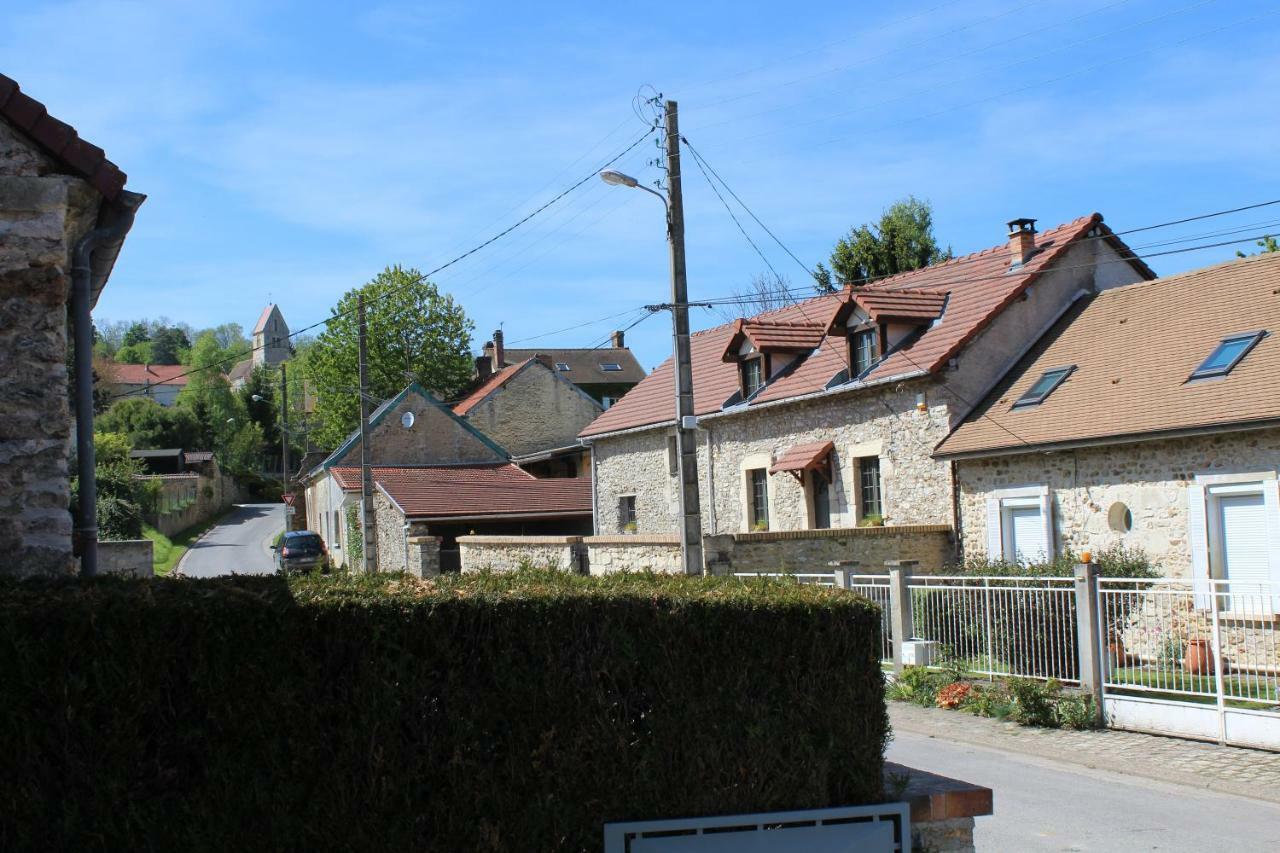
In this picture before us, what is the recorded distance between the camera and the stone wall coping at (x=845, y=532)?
19.5m

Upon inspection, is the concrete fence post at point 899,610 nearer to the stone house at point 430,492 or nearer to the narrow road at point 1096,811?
the narrow road at point 1096,811

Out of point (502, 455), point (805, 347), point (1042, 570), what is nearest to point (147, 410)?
point (502, 455)

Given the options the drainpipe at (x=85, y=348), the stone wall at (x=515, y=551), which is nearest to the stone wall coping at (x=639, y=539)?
the stone wall at (x=515, y=551)

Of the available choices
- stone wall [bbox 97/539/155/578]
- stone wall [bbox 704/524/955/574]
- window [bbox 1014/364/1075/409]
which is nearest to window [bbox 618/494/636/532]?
stone wall [bbox 704/524/955/574]

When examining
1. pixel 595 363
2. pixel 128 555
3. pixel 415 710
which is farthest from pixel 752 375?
pixel 595 363

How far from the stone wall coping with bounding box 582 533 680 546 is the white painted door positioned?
7.72m

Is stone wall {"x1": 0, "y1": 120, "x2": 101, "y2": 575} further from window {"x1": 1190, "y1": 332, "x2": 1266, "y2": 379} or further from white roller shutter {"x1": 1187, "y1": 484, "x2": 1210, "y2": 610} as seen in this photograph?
window {"x1": 1190, "y1": 332, "x2": 1266, "y2": 379}

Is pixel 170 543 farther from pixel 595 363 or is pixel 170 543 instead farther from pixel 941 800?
pixel 941 800

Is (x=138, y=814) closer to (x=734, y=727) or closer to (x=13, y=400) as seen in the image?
(x=734, y=727)

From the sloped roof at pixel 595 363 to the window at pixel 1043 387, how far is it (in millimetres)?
47538

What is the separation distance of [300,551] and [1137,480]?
28.5 m

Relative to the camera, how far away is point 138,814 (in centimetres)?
430

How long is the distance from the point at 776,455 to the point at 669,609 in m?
20.1

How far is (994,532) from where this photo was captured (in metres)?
19.1
